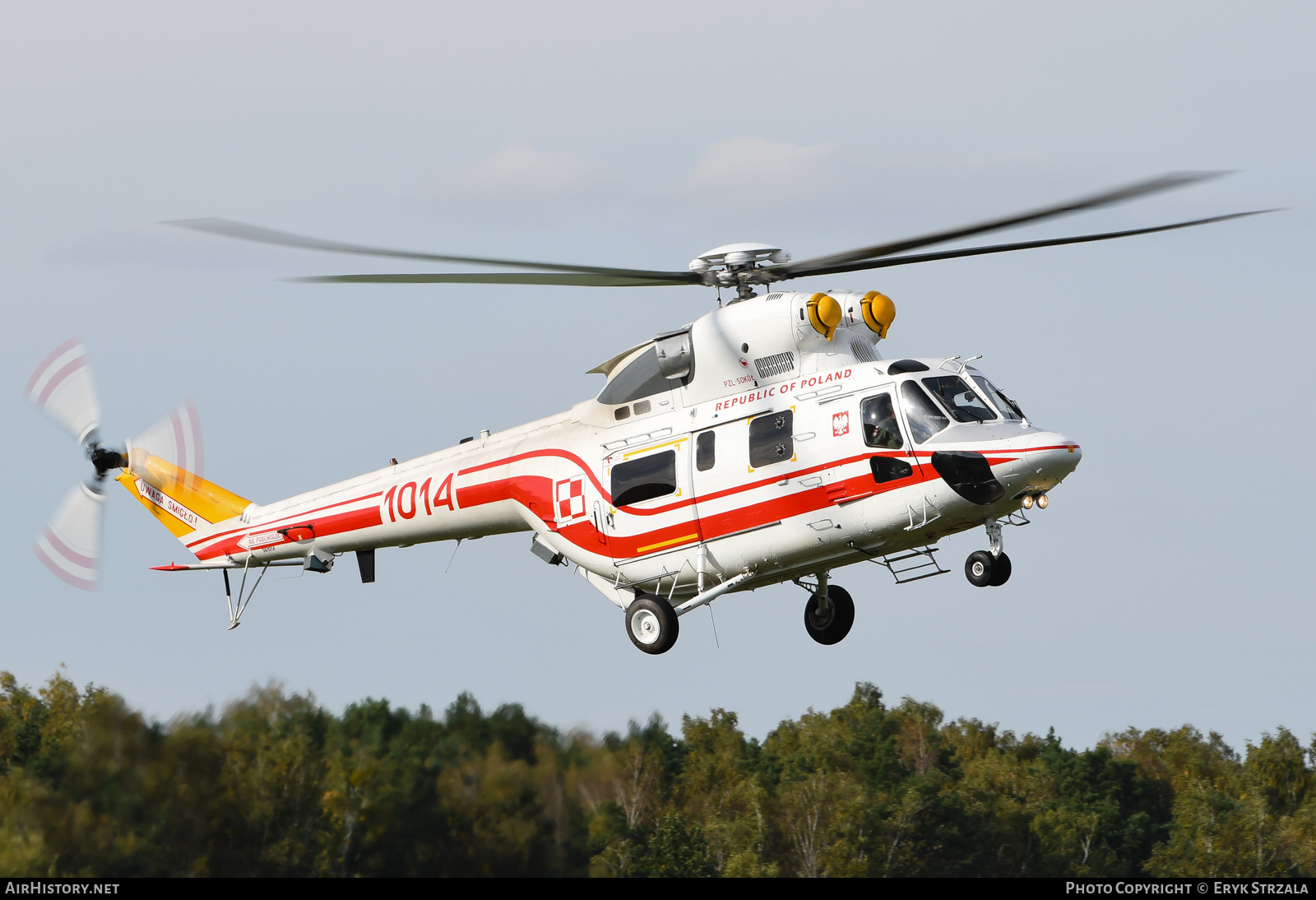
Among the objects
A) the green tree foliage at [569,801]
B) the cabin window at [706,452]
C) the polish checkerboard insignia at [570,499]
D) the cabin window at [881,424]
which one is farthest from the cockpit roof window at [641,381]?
the green tree foliage at [569,801]

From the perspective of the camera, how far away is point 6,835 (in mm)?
21047

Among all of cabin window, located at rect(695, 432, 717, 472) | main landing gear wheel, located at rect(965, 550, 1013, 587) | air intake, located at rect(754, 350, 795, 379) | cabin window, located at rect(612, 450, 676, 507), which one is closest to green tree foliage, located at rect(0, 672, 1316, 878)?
cabin window, located at rect(612, 450, 676, 507)

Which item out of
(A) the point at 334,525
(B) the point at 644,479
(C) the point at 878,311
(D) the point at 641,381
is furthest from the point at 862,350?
(A) the point at 334,525

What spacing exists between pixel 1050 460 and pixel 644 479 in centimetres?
520

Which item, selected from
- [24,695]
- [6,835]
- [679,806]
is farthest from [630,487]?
[24,695]

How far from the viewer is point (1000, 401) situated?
61.3 feet

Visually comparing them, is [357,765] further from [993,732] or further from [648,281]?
[993,732]

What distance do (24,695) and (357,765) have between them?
25700mm

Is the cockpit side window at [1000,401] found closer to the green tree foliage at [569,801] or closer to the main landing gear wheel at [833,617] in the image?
the main landing gear wheel at [833,617]

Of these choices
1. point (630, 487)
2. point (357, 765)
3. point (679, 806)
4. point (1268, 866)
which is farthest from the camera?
point (1268, 866)

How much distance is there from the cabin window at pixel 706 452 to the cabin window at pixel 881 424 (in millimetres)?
2041

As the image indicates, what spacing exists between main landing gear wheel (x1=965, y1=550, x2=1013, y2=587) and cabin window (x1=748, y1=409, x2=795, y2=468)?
249cm

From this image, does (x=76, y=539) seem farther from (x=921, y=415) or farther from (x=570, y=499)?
(x=921, y=415)

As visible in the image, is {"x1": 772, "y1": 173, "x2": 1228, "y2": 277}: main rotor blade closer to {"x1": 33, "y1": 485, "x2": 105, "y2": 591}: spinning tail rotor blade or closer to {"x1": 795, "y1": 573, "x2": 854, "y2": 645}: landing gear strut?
{"x1": 795, "y1": 573, "x2": 854, "y2": 645}: landing gear strut
